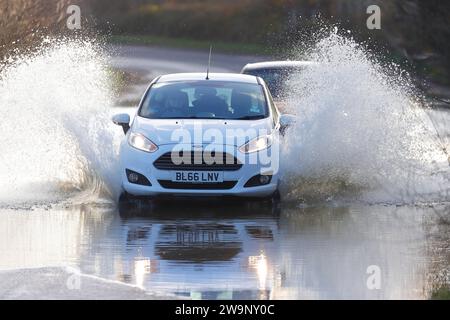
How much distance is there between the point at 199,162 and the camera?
16.1 meters

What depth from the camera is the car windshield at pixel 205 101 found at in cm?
1738

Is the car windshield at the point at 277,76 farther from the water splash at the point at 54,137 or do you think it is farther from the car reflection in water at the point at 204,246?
the car reflection in water at the point at 204,246

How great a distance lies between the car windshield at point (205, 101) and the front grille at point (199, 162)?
45.5 inches

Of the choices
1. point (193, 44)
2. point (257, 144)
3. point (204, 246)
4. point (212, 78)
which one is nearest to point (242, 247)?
point (204, 246)

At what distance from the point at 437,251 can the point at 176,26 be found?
167 ft

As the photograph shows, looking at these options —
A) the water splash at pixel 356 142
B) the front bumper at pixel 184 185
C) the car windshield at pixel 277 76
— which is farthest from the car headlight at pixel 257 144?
the car windshield at pixel 277 76

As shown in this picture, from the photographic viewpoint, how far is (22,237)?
46.4 ft

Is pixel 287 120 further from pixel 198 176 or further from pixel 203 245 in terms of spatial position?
pixel 203 245

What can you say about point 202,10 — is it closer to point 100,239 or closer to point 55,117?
point 55,117

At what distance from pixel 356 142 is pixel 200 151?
2.91 metres

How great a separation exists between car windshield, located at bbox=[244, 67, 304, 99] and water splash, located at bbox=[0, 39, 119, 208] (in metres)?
3.63

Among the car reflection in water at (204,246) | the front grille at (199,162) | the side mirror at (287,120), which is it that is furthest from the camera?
the side mirror at (287,120)

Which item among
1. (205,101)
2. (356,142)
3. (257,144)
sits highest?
(205,101)
